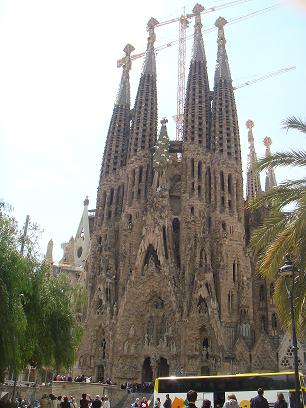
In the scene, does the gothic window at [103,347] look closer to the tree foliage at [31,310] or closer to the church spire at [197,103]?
the tree foliage at [31,310]

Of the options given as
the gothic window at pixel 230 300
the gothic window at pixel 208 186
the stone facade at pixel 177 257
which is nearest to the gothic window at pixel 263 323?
the stone facade at pixel 177 257

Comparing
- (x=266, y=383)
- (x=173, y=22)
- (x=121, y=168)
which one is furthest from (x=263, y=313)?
(x=173, y=22)

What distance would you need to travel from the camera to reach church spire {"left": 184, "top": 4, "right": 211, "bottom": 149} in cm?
4662

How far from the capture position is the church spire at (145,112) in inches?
1900

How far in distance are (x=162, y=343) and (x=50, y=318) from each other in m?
20.0

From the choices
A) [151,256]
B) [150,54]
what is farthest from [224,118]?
[151,256]

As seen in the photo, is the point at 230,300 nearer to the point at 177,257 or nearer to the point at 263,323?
the point at 263,323

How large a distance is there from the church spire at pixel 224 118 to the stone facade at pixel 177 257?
0.11 m

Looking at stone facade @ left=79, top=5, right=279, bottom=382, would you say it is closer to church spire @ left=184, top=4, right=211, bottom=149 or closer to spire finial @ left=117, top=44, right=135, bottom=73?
church spire @ left=184, top=4, right=211, bottom=149

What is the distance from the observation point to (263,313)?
4341 cm

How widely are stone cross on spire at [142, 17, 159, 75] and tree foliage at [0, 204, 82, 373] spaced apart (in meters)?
34.8

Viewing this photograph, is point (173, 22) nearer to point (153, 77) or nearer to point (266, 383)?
point (153, 77)

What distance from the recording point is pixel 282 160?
48.1ft

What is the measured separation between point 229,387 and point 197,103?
3297cm
